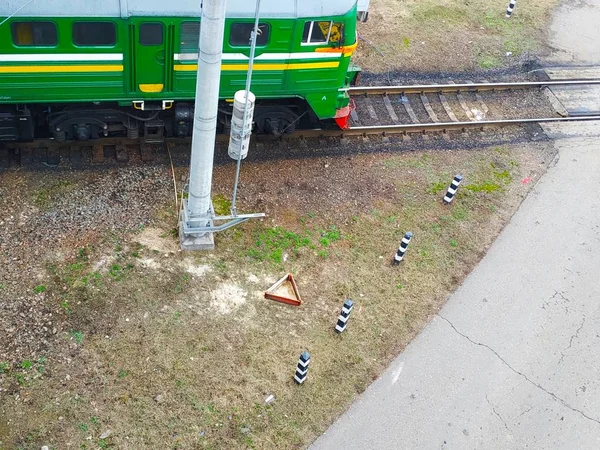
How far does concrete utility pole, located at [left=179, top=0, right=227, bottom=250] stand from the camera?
8617mm

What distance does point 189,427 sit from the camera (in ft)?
29.7

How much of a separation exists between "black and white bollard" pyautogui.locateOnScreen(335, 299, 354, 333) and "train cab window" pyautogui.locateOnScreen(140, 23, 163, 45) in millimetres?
5412

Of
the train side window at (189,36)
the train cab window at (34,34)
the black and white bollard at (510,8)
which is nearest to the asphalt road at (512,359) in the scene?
the train side window at (189,36)

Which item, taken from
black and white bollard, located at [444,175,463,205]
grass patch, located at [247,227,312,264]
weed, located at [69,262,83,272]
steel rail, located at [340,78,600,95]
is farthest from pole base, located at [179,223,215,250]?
steel rail, located at [340,78,600,95]

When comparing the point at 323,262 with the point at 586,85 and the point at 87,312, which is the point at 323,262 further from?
the point at 586,85

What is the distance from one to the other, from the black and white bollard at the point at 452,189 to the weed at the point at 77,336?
7458 mm

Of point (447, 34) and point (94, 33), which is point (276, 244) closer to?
point (94, 33)

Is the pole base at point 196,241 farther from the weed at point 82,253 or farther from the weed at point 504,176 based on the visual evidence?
the weed at point 504,176

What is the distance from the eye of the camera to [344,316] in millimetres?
10305

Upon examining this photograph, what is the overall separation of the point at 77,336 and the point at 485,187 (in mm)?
8724

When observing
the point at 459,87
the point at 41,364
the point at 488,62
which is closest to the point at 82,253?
the point at 41,364

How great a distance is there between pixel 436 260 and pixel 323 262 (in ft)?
7.11

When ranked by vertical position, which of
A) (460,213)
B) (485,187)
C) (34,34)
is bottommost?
(460,213)

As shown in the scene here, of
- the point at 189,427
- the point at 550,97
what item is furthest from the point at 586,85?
the point at 189,427
